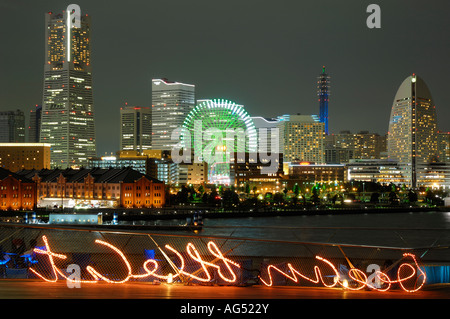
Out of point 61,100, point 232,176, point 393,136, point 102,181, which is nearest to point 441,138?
point 393,136

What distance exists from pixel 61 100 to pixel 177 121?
28020 millimetres

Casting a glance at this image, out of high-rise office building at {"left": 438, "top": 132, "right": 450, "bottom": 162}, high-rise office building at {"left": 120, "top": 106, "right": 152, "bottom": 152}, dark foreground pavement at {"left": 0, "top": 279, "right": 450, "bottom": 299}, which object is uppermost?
high-rise office building at {"left": 120, "top": 106, "right": 152, "bottom": 152}

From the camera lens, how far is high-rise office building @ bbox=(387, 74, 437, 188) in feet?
389

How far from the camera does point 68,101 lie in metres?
139

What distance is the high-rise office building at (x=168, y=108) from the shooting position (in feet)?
476

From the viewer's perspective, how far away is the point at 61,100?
461 ft

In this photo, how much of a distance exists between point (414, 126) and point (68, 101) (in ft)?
256

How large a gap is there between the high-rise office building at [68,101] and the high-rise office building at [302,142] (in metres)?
49.4

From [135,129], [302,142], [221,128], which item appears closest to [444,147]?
[302,142]

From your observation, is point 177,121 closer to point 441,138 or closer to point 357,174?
point 357,174

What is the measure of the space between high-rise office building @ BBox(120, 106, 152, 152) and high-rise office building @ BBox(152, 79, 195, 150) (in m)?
9.73
